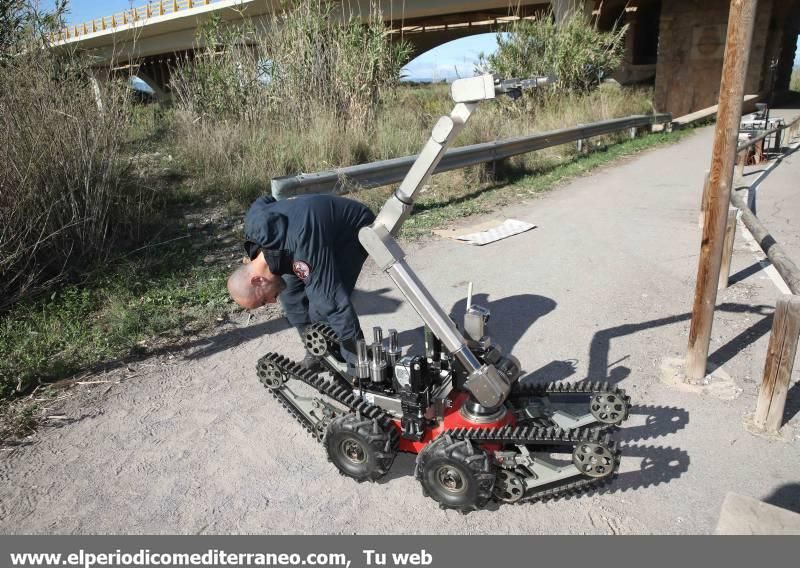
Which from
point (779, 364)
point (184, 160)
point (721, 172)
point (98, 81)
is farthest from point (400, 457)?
point (184, 160)

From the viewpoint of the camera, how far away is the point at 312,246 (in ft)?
10.9

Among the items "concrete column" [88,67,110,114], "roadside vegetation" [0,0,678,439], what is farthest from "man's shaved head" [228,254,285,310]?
"concrete column" [88,67,110,114]

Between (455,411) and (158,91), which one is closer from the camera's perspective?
(455,411)

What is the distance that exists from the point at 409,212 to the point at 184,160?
791 cm

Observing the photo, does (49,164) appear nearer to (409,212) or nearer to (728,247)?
(409,212)

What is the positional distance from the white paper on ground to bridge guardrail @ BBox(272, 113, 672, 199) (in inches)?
41.7

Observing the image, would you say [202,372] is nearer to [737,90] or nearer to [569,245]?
[737,90]

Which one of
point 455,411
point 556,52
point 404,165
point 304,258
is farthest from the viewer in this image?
point 556,52

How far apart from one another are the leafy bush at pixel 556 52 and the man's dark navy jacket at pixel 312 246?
1270 cm

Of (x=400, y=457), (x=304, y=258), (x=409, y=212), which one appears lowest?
(x=400, y=457)

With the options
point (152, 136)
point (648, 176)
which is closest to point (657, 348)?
point (648, 176)

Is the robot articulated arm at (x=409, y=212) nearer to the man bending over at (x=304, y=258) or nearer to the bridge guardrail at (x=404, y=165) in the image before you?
the man bending over at (x=304, y=258)

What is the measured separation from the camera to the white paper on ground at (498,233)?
7.08 metres

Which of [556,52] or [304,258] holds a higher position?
[556,52]
